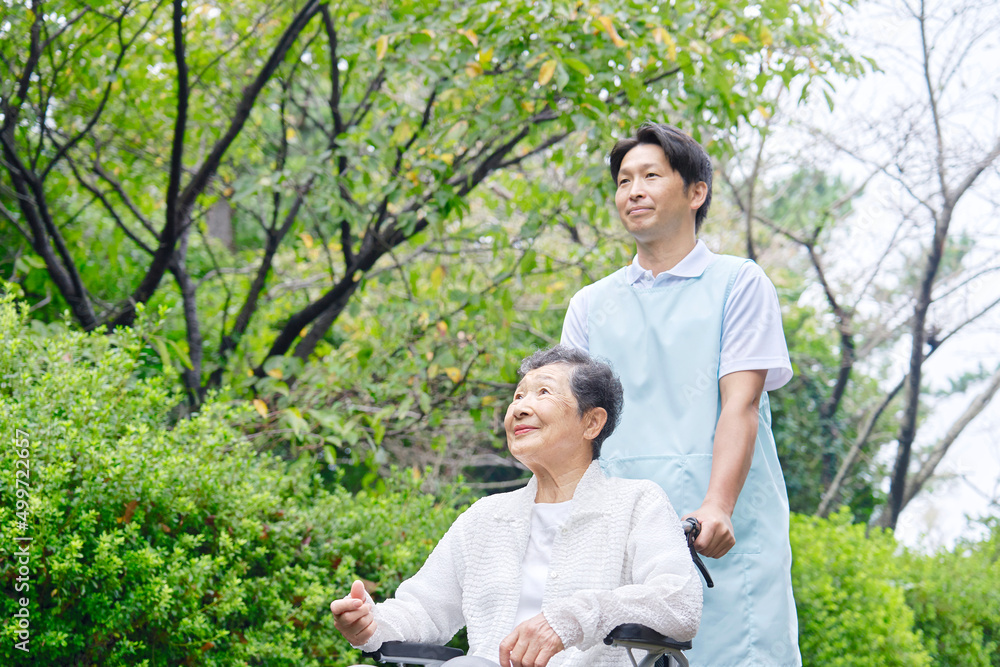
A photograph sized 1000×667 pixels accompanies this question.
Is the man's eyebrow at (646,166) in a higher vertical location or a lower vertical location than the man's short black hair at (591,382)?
higher

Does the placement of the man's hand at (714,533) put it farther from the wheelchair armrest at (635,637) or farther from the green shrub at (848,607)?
the green shrub at (848,607)

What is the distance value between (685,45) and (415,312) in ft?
5.89

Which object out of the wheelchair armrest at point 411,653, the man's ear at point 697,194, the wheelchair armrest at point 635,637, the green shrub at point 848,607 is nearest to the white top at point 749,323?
the man's ear at point 697,194

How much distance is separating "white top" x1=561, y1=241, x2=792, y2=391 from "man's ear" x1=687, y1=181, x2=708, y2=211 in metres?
0.11

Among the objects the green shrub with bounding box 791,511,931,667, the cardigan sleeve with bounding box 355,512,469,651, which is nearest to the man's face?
the cardigan sleeve with bounding box 355,512,469,651

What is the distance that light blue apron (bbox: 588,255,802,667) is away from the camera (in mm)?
1646

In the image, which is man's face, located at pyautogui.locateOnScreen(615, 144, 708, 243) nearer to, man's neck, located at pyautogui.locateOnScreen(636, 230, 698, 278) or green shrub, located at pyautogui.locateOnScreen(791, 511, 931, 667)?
man's neck, located at pyautogui.locateOnScreen(636, 230, 698, 278)

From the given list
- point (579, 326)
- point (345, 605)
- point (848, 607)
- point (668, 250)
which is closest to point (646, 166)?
point (668, 250)

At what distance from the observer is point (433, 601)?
170cm

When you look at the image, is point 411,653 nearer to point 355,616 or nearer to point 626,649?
point 355,616

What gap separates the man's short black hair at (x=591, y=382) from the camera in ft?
5.64

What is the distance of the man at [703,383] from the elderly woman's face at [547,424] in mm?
186

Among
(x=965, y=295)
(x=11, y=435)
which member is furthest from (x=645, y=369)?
(x=965, y=295)

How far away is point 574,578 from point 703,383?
0.53 meters
